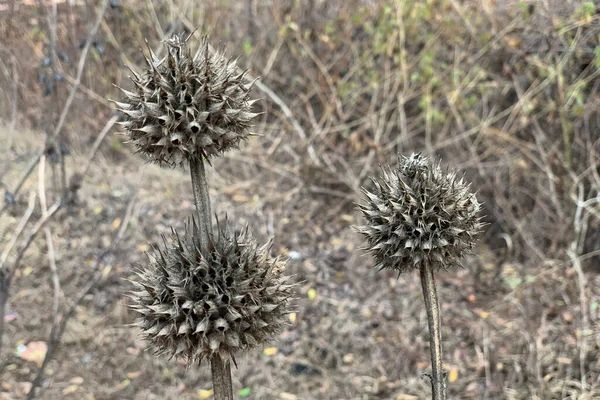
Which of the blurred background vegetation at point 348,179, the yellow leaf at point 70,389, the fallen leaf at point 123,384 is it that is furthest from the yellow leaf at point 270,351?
the yellow leaf at point 70,389

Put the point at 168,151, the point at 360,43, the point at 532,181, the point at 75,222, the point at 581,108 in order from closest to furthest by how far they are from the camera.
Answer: the point at 168,151 < the point at 581,108 < the point at 532,181 < the point at 75,222 < the point at 360,43

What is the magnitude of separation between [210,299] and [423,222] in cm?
70

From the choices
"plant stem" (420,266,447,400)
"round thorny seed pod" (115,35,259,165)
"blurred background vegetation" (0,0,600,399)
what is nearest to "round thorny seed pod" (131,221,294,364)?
"round thorny seed pod" (115,35,259,165)

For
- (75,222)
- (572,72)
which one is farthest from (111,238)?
(572,72)

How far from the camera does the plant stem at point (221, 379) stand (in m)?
1.62

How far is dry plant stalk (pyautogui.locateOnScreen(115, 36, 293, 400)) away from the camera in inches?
60.0

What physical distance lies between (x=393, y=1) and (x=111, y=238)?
4835 millimetres

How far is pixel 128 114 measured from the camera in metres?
1.57

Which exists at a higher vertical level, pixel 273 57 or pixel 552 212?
pixel 273 57

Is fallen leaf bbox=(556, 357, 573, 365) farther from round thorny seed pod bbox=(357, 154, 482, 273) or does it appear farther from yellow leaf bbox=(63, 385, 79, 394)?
yellow leaf bbox=(63, 385, 79, 394)

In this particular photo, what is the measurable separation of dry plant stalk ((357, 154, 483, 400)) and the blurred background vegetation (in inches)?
115

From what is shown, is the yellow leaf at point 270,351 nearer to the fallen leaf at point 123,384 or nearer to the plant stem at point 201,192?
the fallen leaf at point 123,384

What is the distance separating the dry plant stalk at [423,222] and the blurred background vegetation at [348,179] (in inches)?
115

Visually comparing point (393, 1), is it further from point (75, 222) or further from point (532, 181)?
point (75, 222)
